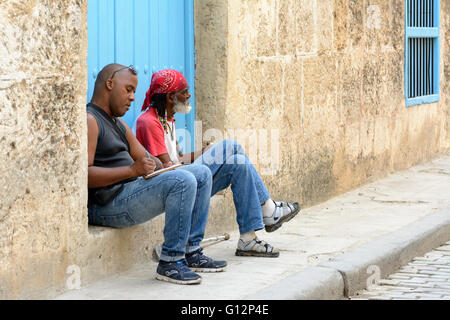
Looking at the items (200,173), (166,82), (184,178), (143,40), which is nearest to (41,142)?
(184,178)

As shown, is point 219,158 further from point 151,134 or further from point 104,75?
point 104,75

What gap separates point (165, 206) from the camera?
4.70 metres

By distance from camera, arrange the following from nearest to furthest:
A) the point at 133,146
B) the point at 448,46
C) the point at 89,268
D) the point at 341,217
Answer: the point at 89,268 → the point at 133,146 → the point at 341,217 → the point at 448,46

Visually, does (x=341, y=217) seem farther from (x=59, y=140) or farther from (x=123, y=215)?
(x=59, y=140)

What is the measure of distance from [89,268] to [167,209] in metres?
0.52

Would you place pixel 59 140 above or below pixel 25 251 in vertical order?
above

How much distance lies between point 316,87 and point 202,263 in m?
2.99

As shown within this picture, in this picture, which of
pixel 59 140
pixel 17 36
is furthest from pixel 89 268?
pixel 17 36

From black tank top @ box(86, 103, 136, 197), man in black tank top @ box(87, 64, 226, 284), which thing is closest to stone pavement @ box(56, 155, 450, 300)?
man in black tank top @ box(87, 64, 226, 284)

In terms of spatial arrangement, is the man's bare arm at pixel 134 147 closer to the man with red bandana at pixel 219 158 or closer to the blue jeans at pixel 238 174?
the man with red bandana at pixel 219 158

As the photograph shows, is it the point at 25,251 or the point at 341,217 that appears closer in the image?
the point at 25,251

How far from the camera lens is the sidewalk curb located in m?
4.54

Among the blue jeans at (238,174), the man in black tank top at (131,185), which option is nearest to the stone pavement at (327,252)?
the man in black tank top at (131,185)

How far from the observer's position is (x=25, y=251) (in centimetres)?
416
